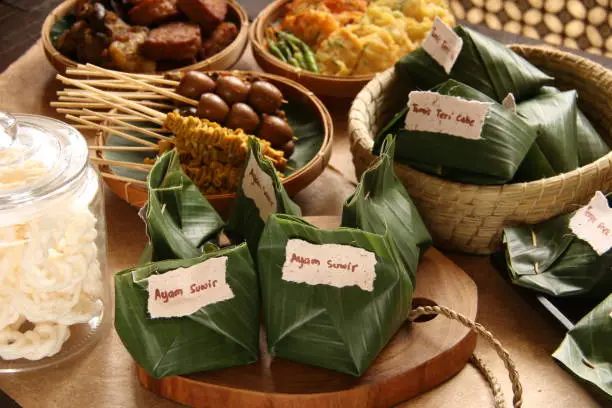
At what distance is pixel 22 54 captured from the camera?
2879mm

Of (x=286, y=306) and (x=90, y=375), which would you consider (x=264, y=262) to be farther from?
(x=90, y=375)

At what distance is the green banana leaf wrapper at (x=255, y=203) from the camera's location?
60.4 inches

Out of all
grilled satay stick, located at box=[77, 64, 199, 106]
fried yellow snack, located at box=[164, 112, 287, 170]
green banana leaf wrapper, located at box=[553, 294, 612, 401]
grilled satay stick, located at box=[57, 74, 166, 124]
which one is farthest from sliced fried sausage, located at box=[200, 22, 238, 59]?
green banana leaf wrapper, located at box=[553, 294, 612, 401]

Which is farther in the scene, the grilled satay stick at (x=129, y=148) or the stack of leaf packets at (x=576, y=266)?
the grilled satay stick at (x=129, y=148)

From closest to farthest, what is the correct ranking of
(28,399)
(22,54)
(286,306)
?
(286,306) → (28,399) → (22,54)

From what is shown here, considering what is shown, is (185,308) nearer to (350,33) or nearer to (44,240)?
(44,240)

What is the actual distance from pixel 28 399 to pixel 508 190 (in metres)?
1.16

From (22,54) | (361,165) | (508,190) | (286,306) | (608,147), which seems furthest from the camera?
(22,54)

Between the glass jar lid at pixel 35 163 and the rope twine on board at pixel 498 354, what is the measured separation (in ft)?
2.50

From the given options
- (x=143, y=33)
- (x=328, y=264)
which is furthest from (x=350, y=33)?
(x=328, y=264)

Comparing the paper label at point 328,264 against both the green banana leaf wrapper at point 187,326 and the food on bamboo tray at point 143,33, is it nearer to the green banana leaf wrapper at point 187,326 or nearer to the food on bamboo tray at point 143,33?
the green banana leaf wrapper at point 187,326

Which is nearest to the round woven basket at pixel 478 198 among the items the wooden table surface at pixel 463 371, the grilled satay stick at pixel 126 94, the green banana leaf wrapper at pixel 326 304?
the wooden table surface at pixel 463 371

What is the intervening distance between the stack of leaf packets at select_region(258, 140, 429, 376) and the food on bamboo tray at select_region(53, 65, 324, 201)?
0.56 metres

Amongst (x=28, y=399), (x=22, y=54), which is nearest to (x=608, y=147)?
(x=28, y=399)
